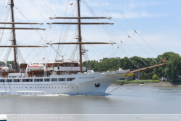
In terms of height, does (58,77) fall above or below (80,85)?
above

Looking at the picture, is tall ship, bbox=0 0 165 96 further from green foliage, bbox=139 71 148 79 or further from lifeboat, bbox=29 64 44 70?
green foliage, bbox=139 71 148 79

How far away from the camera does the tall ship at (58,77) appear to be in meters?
51.7

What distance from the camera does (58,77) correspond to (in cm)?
5291

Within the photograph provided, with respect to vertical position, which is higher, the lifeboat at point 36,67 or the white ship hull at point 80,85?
the lifeboat at point 36,67

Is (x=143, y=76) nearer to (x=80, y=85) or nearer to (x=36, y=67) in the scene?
(x=36, y=67)

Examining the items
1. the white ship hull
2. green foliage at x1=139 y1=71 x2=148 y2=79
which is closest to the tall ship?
the white ship hull

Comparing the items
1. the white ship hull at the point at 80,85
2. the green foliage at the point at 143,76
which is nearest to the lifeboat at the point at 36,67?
the white ship hull at the point at 80,85

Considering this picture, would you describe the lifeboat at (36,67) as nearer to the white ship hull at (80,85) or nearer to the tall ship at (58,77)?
the tall ship at (58,77)

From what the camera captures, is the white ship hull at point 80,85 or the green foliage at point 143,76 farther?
the green foliage at point 143,76

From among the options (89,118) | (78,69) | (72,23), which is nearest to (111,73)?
(78,69)

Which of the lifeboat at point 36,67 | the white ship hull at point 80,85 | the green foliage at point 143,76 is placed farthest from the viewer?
the green foliage at point 143,76

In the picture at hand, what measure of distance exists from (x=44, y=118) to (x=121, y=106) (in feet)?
36.0

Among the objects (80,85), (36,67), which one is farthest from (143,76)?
(80,85)

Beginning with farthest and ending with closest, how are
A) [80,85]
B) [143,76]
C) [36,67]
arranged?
1. [143,76]
2. [36,67]
3. [80,85]
